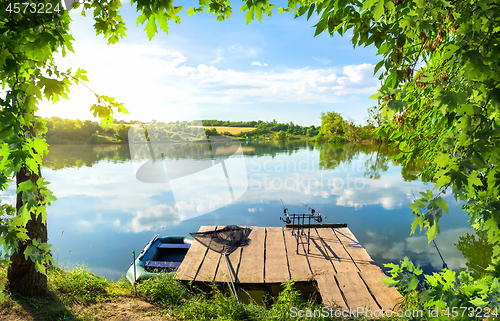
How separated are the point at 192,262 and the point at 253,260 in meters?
1.57

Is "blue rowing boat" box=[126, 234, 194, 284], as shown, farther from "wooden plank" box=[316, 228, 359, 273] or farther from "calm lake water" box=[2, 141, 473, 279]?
"wooden plank" box=[316, 228, 359, 273]

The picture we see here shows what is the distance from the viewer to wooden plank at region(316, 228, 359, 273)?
5.65 metres

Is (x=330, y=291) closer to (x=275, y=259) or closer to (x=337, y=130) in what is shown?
(x=275, y=259)

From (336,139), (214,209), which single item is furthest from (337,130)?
(214,209)

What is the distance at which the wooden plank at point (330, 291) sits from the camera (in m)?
4.19

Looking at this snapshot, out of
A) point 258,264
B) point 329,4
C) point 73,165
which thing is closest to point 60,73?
point 329,4

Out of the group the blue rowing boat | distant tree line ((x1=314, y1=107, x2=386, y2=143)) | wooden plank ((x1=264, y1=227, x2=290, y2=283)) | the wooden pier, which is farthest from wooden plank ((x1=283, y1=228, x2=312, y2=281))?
distant tree line ((x1=314, y1=107, x2=386, y2=143))

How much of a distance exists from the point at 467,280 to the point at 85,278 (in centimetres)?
599

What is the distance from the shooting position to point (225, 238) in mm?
7242

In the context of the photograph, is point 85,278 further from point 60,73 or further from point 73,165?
point 73,165

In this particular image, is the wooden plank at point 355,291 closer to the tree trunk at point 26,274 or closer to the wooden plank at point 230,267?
the wooden plank at point 230,267

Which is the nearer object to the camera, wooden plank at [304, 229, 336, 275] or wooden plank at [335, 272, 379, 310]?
wooden plank at [335, 272, 379, 310]

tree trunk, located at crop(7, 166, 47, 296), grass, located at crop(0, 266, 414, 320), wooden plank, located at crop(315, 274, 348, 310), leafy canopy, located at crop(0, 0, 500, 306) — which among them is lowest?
wooden plank, located at crop(315, 274, 348, 310)

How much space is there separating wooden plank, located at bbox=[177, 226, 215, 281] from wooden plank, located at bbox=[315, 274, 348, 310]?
9.16ft
